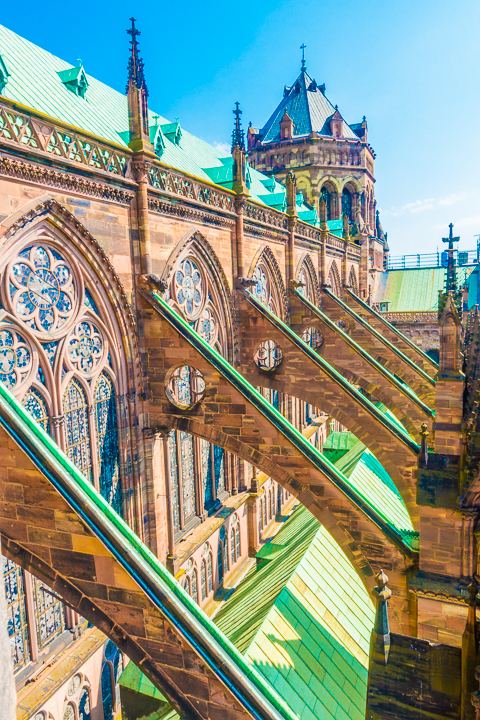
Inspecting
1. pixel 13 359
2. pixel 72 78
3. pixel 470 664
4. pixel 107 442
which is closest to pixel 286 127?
pixel 72 78

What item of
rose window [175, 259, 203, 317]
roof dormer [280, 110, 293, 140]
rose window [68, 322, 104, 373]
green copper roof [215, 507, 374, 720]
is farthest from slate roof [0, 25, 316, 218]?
roof dormer [280, 110, 293, 140]

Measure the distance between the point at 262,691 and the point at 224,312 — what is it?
1036 centimetres

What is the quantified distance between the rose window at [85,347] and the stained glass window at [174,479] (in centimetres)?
338

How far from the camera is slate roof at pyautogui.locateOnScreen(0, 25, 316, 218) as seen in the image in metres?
→ 9.62

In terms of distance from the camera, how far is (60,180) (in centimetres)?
793

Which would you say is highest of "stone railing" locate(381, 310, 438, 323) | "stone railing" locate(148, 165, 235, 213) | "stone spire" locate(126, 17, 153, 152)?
"stone spire" locate(126, 17, 153, 152)

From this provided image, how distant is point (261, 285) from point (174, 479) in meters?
7.82

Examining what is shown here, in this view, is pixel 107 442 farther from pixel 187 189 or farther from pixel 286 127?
pixel 286 127

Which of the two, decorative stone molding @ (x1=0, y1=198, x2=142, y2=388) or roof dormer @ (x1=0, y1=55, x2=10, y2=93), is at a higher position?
roof dormer @ (x1=0, y1=55, x2=10, y2=93)

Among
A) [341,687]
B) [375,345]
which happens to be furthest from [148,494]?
[375,345]

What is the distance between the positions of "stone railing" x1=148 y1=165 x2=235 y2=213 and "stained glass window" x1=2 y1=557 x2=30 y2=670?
7.70 metres

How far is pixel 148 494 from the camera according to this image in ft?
34.5

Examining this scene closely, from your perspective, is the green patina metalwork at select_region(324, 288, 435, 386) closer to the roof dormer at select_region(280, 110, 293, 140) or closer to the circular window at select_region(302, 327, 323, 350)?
the circular window at select_region(302, 327, 323, 350)

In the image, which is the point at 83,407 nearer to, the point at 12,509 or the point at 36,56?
the point at 12,509
